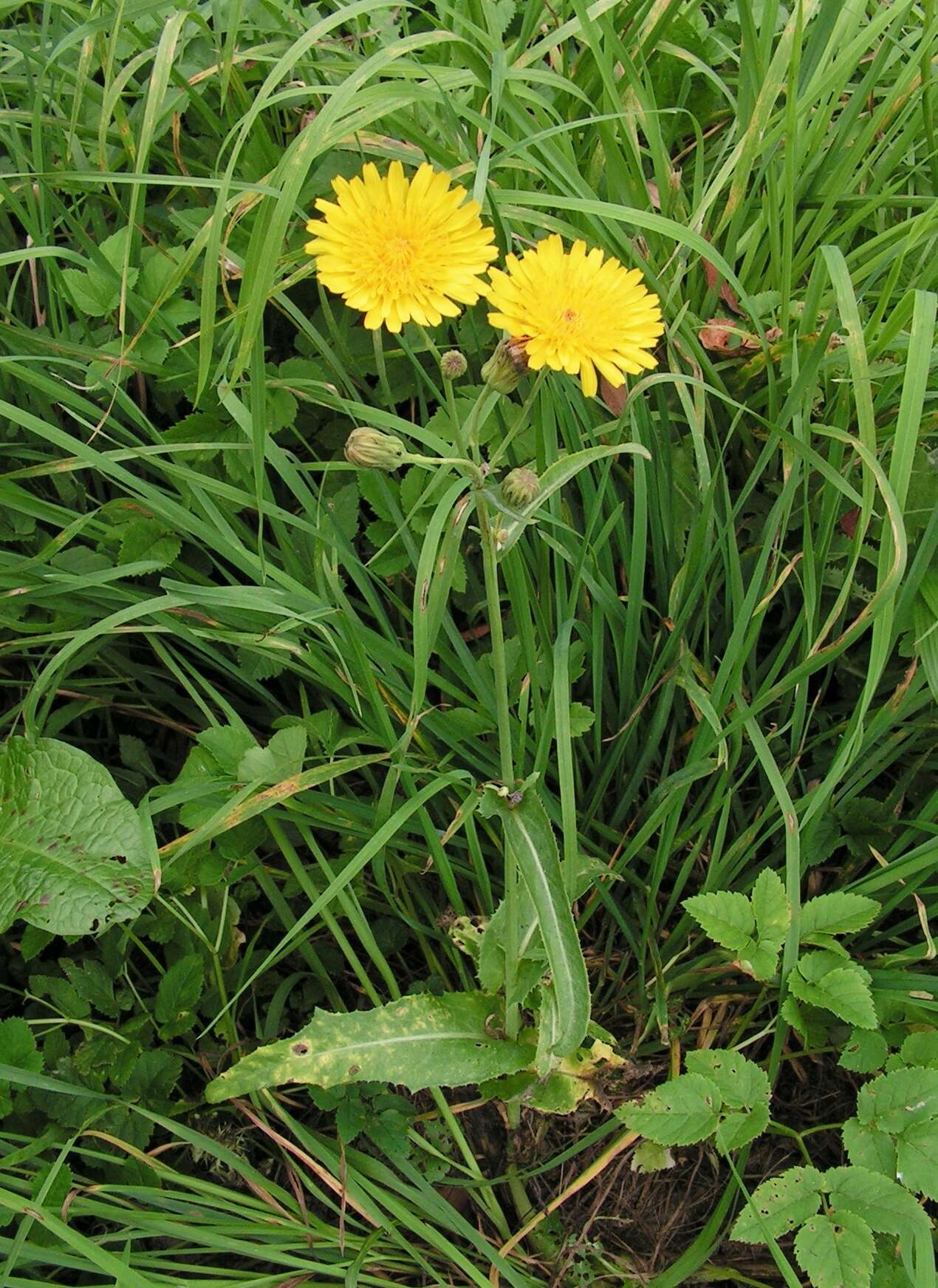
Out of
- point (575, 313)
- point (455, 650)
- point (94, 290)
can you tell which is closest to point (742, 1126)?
point (455, 650)

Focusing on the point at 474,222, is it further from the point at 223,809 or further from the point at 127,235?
the point at 223,809

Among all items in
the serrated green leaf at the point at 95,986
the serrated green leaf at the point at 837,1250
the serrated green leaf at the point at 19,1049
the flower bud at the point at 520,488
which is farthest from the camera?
the serrated green leaf at the point at 95,986

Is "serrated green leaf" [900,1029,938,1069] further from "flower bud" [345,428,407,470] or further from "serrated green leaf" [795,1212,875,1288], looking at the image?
"flower bud" [345,428,407,470]

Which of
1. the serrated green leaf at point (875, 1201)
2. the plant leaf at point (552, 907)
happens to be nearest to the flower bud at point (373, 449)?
the plant leaf at point (552, 907)

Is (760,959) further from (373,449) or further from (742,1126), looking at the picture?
(373,449)

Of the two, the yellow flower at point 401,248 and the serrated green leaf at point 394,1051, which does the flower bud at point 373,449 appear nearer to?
the yellow flower at point 401,248

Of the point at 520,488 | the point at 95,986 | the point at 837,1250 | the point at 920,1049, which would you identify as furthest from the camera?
the point at 95,986

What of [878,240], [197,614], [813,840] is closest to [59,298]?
[197,614]
